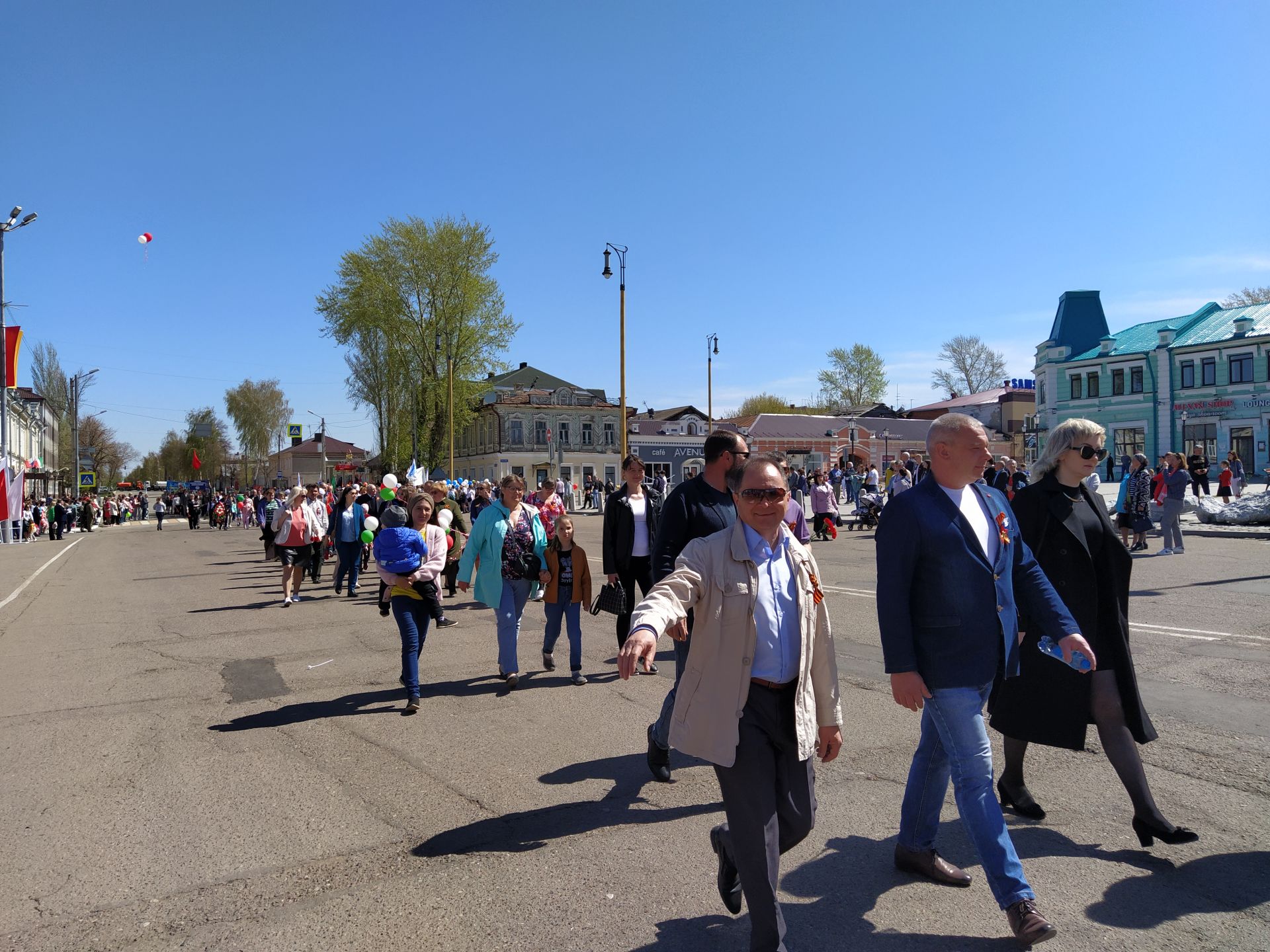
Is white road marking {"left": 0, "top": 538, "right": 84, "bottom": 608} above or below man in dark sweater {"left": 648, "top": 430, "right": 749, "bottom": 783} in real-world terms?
below

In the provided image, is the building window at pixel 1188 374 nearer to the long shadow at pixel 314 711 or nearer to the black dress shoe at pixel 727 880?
the long shadow at pixel 314 711

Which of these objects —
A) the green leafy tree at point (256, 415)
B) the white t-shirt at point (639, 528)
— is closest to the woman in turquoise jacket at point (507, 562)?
the white t-shirt at point (639, 528)

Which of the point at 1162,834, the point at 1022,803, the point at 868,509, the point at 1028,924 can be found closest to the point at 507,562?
the point at 1022,803

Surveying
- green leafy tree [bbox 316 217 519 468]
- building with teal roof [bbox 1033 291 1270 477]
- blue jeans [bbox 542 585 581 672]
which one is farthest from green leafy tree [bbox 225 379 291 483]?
blue jeans [bbox 542 585 581 672]

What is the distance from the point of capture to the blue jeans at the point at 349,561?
48.0ft

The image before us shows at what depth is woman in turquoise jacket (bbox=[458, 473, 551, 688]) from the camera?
7.55 m

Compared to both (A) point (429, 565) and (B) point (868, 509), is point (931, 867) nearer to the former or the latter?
(A) point (429, 565)

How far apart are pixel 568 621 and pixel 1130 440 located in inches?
2392

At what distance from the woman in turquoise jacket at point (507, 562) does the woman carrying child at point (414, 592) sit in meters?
0.34

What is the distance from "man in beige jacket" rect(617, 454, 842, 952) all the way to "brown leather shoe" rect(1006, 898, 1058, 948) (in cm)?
→ 78

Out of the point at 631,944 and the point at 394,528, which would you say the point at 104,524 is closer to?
the point at 394,528

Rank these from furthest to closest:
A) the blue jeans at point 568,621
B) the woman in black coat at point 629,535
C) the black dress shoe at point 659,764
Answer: the blue jeans at point 568,621
the woman in black coat at point 629,535
the black dress shoe at point 659,764

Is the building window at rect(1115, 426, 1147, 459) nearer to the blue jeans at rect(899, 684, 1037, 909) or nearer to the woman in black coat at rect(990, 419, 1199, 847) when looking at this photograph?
the woman in black coat at rect(990, 419, 1199, 847)

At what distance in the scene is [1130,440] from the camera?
58.6 meters
